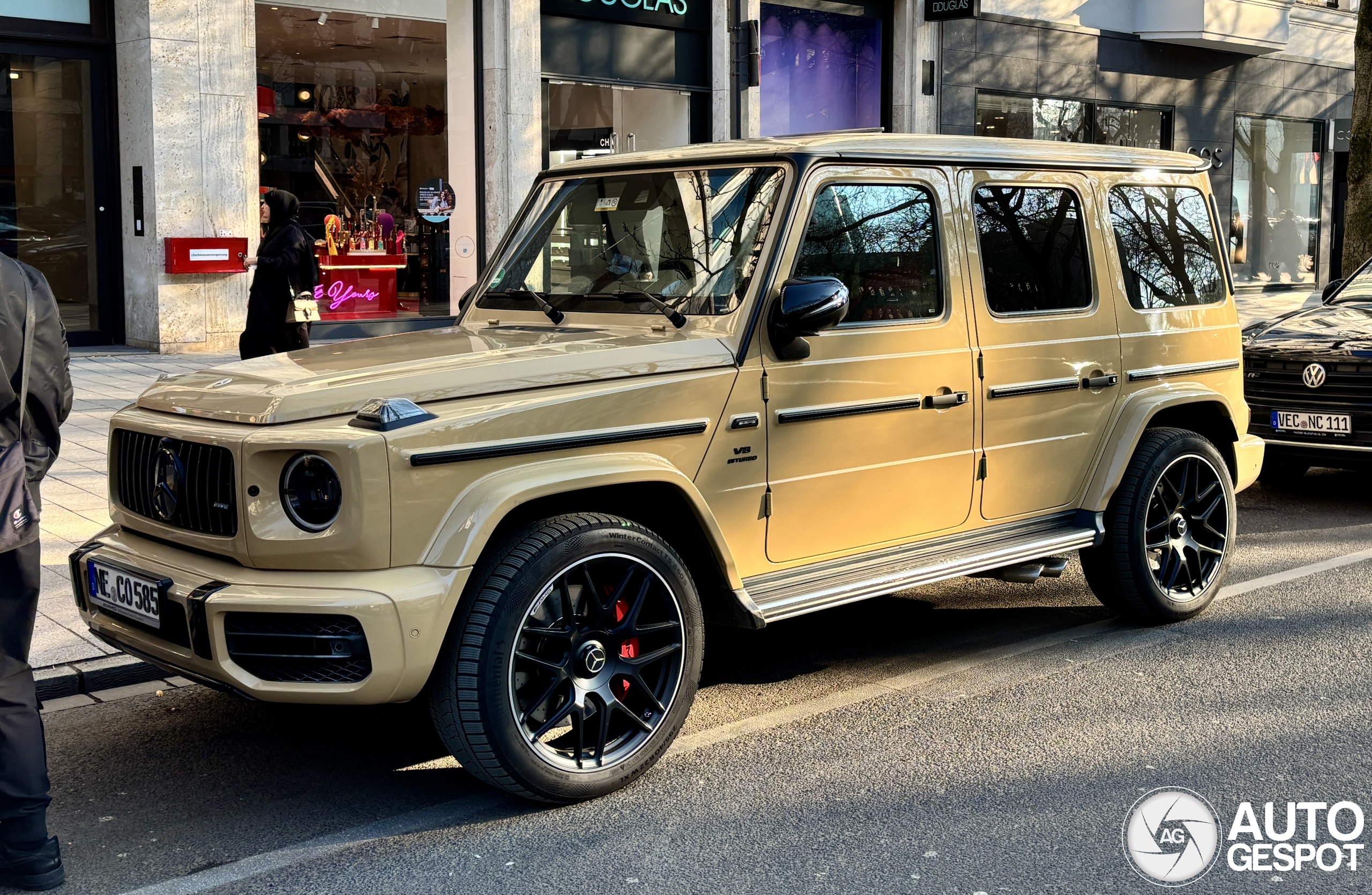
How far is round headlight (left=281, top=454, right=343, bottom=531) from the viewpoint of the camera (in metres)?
3.90

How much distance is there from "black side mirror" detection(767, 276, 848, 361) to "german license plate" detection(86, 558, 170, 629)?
6.69 feet

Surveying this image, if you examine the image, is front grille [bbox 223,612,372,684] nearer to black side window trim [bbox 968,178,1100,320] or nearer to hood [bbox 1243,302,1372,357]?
black side window trim [bbox 968,178,1100,320]


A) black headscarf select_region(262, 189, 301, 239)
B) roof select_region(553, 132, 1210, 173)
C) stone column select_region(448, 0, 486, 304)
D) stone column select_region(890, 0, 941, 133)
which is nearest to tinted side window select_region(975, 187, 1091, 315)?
roof select_region(553, 132, 1210, 173)

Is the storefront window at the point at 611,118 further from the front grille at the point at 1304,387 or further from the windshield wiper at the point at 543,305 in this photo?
the windshield wiper at the point at 543,305

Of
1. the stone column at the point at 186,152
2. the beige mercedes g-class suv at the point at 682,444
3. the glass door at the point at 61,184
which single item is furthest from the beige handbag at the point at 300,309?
the beige mercedes g-class suv at the point at 682,444

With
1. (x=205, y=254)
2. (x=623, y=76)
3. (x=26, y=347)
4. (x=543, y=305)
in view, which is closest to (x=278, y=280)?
(x=205, y=254)

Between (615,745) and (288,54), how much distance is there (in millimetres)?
Answer: 13631

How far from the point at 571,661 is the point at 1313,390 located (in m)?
6.55

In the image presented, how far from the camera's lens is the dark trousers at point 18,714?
3.73 metres

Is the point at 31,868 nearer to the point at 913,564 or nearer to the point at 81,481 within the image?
the point at 913,564

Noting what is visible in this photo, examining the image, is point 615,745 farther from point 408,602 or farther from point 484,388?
point 484,388

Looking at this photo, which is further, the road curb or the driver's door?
the road curb

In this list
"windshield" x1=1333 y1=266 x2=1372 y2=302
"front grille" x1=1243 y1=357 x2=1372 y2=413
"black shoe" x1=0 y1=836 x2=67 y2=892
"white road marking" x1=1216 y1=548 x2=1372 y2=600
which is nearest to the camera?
"black shoe" x1=0 y1=836 x2=67 y2=892

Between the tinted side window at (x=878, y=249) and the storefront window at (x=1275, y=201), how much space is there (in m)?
22.7
